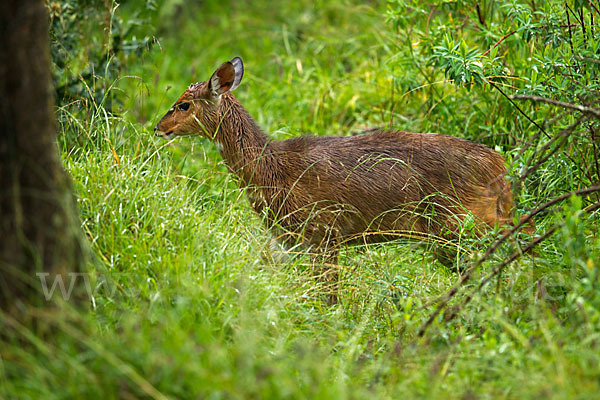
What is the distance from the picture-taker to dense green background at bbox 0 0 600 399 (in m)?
2.62

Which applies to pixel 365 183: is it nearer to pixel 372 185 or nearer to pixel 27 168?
pixel 372 185

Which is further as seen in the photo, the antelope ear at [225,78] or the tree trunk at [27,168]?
the antelope ear at [225,78]

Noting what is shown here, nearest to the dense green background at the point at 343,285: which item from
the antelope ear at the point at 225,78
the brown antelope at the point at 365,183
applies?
the brown antelope at the point at 365,183

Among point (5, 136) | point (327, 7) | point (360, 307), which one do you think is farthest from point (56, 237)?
point (327, 7)

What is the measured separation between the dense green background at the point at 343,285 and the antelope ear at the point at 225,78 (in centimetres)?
66

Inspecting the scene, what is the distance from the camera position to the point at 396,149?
15.4ft

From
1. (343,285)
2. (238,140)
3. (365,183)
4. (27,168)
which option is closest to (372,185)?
(365,183)

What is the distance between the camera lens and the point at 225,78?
16.1 ft

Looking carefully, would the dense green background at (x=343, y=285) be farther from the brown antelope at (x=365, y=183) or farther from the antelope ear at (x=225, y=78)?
the antelope ear at (x=225, y=78)

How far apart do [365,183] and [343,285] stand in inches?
34.4

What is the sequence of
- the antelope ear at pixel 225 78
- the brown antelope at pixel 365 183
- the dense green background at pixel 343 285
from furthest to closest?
the antelope ear at pixel 225 78 < the brown antelope at pixel 365 183 < the dense green background at pixel 343 285

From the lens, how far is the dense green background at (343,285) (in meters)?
2.62

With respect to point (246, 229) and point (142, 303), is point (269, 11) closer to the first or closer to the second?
point (246, 229)

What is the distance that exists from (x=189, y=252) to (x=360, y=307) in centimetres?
97
